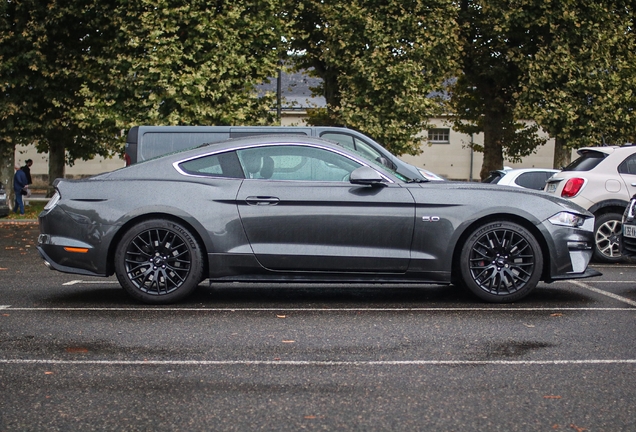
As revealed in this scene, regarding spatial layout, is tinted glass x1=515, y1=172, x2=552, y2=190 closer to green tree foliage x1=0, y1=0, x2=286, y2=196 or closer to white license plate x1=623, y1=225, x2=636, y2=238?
white license plate x1=623, y1=225, x2=636, y2=238

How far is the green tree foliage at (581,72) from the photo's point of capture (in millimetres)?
27609

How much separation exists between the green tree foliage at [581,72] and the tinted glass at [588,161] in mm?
14925

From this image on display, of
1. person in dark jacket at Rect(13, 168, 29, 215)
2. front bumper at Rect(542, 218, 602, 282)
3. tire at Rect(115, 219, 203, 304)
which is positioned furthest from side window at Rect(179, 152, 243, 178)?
person in dark jacket at Rect(13, 168, 29, 215)

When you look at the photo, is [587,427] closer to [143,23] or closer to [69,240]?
[69,240]

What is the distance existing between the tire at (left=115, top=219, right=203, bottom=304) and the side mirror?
5.02 ft

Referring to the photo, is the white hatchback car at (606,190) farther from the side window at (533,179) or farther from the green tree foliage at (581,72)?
the green tree foliage at (581,72)

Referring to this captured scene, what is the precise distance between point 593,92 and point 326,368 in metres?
24.6

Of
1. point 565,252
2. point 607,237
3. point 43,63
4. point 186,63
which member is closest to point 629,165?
point 607,237

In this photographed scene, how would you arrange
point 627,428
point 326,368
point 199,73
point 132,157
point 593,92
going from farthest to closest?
point 593,92, point 199,73, point 132,157, point 326,368, point 627,428

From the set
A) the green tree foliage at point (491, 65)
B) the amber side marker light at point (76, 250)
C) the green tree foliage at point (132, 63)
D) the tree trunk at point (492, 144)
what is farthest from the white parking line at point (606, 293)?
the tree trunk at point (492, 144)

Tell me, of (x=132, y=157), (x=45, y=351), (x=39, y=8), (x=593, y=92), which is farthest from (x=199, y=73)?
(x=45, y=351)

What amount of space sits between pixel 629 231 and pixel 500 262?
7.95 ft

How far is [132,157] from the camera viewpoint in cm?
1552

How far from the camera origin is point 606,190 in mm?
12523
